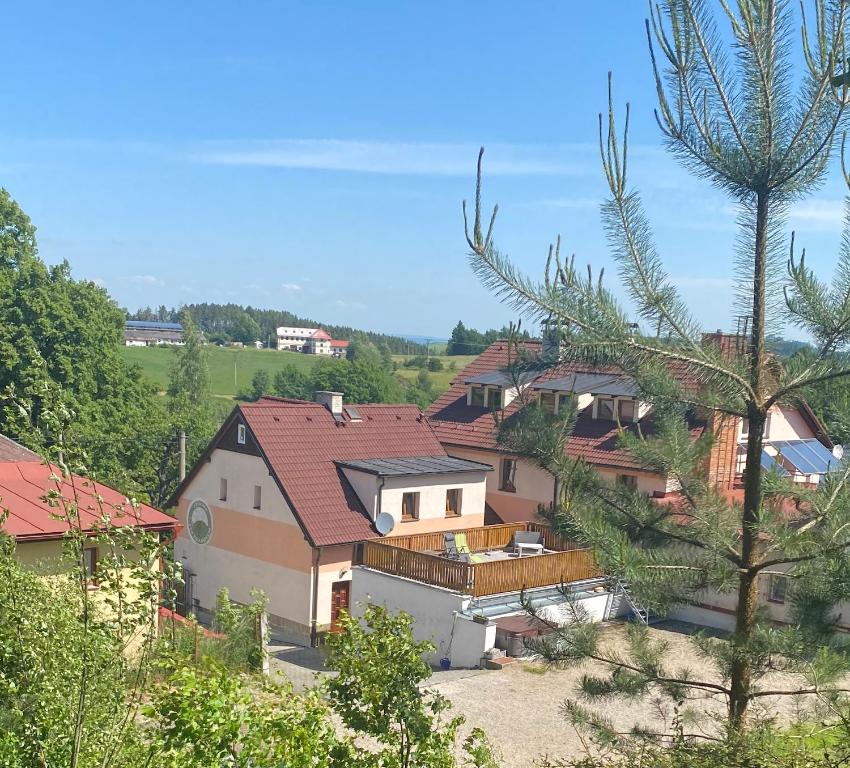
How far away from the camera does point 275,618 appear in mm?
24469

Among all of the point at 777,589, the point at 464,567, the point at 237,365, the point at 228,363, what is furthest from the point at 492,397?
the point at 228,363

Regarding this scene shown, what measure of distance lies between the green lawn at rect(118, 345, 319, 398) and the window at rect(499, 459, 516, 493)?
6349 centimetres

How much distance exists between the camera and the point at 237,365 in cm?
12312

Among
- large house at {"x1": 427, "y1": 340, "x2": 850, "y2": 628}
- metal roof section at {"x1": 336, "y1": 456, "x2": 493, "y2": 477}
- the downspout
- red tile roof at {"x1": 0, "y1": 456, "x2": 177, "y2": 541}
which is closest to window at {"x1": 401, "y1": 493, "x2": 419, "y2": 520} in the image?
metal roof section at {"x1": 336, "y1": 456, "x2": 493, "y2": 477}

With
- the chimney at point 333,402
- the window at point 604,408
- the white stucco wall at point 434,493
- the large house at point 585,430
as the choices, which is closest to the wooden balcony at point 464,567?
the white stucco wall at point 434,493

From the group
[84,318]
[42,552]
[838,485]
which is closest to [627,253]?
[838,485]

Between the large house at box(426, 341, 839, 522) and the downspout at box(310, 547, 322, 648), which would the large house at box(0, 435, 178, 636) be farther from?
the downspout at box(310, 547, 322, 648)

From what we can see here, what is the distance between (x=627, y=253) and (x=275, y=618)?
19.8 meters

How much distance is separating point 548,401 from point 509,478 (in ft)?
70.5

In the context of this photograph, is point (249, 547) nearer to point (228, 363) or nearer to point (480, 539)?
point (480, 539)

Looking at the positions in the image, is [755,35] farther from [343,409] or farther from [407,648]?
[343,409]

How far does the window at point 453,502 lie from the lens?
87.6ft

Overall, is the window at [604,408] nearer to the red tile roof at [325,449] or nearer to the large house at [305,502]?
the large house at [305,502]

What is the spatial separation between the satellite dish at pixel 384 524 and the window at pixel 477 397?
839cm
